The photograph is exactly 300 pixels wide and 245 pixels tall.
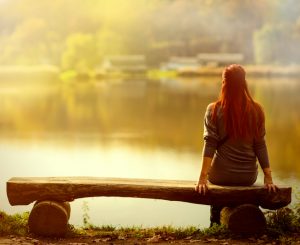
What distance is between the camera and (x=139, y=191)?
108 inches

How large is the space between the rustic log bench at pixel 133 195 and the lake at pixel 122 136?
1215 millimetres

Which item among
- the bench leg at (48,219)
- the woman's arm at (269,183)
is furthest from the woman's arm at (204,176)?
the bench leg at (48,219)

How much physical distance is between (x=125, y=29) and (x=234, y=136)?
48.5 ft

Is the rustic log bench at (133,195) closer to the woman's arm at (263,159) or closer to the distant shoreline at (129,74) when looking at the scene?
the woman's arm at (263,159)

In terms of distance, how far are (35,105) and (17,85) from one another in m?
3.71

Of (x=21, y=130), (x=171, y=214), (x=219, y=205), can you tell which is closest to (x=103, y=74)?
(x=21, y=130)

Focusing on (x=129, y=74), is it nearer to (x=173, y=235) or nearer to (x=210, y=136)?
(x=173, y=235)

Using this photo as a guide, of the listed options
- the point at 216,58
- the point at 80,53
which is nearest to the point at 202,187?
the point at 80,53

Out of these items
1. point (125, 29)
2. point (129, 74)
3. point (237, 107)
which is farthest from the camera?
point (129, 74)

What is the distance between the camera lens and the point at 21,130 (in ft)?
35.4

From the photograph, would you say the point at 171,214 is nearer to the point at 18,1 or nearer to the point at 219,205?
the point at 219,205

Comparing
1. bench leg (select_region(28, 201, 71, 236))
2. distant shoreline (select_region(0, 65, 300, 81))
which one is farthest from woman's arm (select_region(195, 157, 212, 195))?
distant shoreline (select_region(0, 65, 300, 81))

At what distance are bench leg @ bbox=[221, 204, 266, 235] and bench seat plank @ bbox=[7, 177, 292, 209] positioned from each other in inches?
1.2

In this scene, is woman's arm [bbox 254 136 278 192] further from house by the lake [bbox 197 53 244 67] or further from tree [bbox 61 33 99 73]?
tree [bbox 61 33 99 73]
